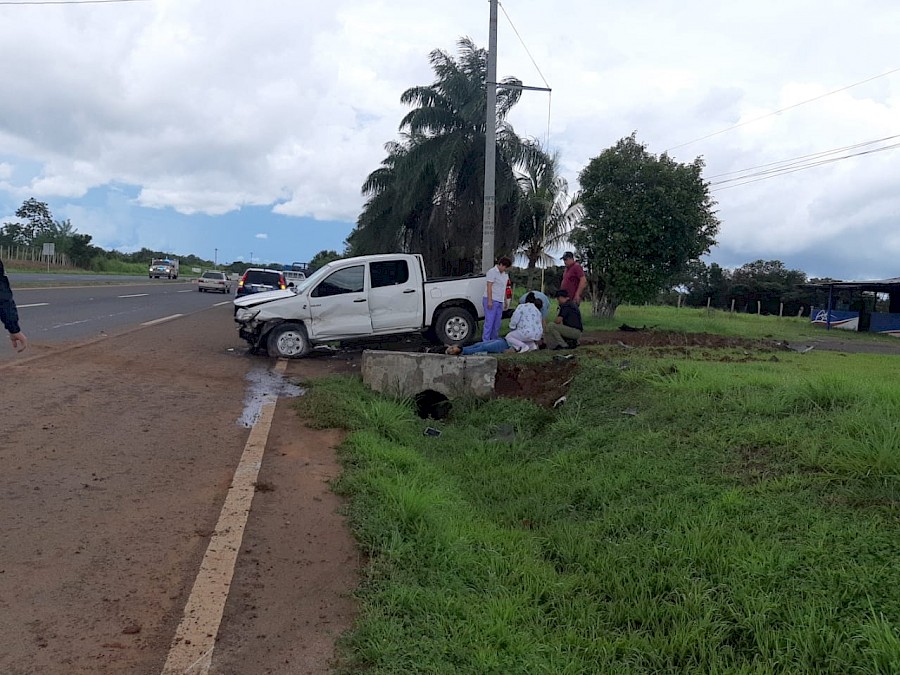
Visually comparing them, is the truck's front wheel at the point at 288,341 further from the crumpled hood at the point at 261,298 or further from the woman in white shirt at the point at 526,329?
the woman in white shirt at the point at 526,329

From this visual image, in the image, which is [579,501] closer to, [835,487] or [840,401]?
[835,487]

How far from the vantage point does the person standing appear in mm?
11672

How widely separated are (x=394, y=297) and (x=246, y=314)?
2.56 m

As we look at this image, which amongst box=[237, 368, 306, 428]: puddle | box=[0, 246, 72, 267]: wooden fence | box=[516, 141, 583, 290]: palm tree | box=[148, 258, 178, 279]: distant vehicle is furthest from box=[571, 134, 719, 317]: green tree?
box=[0, 246, 72, 267]: wooden fence

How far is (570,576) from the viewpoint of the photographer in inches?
151

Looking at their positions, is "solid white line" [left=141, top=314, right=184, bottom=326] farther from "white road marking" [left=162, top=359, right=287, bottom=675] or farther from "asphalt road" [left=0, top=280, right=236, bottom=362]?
"white road marking" [left=162, top=359, right=287, bottom=675]

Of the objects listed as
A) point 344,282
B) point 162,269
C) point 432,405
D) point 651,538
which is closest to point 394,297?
point 344,282

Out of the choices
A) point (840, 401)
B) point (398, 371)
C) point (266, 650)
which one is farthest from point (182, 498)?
point (840, 401)

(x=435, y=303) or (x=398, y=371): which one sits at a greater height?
(x=435, y=303)

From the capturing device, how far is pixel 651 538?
13.3ft

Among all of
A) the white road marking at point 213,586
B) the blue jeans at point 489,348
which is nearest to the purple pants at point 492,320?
the blue jeans at point 489,348

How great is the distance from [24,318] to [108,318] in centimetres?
189

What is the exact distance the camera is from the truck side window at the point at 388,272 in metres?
11.8

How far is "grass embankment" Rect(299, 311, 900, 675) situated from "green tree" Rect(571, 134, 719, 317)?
1188 centimetres
